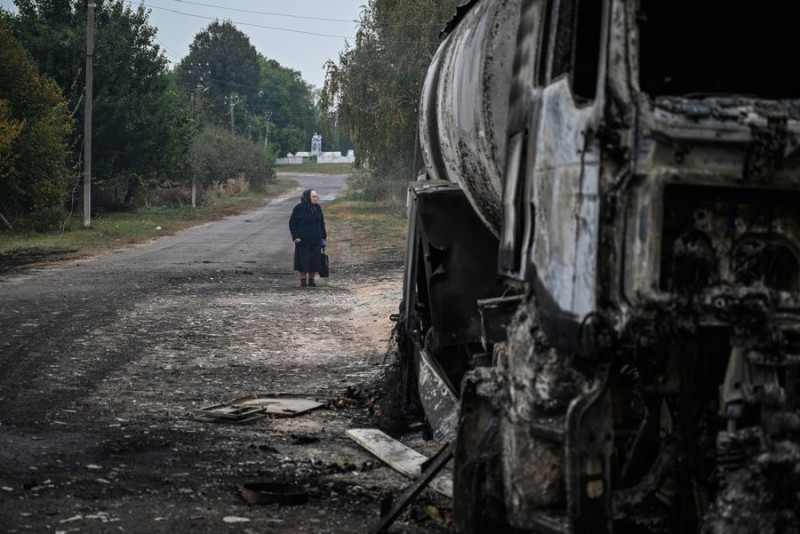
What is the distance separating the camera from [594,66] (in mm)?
4773

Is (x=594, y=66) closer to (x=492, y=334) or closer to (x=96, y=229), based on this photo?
(x=492, y=334)

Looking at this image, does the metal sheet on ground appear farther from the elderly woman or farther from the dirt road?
the elderly woman

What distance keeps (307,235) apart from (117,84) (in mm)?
23958

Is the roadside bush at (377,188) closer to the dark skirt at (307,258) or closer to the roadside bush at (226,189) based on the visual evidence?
the roadside bush at (226,189)

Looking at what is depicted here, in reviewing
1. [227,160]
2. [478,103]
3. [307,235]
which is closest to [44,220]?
[307,235]

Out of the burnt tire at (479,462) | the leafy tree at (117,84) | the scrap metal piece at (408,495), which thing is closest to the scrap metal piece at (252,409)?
the scrap metal piece at (408,495)

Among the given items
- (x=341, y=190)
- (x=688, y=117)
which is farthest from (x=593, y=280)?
(x=341, y=190)

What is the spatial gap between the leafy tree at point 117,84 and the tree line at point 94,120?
4 cm

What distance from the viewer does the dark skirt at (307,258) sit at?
17.7 meters

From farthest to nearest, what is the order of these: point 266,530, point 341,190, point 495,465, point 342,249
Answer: point 341,190 < point 342,249 < point 266,530 < point 495,465

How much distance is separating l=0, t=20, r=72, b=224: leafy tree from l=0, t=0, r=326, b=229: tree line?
0.03m

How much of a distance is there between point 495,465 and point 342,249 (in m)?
21.9

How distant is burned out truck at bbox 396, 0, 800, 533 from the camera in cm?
384

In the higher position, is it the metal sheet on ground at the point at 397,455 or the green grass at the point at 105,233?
the metal sheet on ground at the point at 397,455
